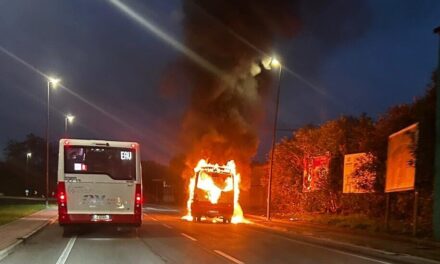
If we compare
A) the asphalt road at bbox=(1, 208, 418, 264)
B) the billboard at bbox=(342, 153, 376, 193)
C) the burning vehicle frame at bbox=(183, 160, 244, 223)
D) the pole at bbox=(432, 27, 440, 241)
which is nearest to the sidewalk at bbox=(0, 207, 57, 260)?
the asphalt road at bbox=(1, 208, 418, 264)

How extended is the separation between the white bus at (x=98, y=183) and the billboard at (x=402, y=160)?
10.2m

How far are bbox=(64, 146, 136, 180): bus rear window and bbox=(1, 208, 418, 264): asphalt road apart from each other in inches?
86.7

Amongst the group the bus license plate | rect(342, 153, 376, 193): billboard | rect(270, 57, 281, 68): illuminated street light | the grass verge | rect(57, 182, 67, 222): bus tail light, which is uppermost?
rect(270, 57, 281, 68): illuminated street light

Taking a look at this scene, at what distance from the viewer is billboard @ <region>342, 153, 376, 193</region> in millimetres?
27766

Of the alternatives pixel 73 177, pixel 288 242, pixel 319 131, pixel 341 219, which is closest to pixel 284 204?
pixel 319 131

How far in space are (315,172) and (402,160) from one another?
13088mm

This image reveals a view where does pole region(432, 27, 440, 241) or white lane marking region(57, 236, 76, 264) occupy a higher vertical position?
pole region(432, 27, 440, 241)

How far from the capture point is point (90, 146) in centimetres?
1938

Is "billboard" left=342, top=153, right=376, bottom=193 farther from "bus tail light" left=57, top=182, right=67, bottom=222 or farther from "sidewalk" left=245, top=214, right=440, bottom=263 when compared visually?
"bus tail light" left=57, top=182, right=67, bottom=222

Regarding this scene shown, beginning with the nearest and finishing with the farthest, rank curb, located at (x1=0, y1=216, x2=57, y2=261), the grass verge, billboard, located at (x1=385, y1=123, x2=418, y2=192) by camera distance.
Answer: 1. curb, located at (x1=0, y1=216, x2=57, y2=261)
2. billboard, located at (x1=385, y1=123, x2=418, y2=192)
3. the grass verge

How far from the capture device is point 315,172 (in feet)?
117

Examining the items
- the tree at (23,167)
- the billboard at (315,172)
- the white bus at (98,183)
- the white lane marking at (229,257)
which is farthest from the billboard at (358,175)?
the tree at (23,167)

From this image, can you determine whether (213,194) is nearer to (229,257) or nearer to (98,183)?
(98,183)

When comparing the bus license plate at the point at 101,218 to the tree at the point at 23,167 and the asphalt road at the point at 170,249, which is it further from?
the tree at the point at 23,167
